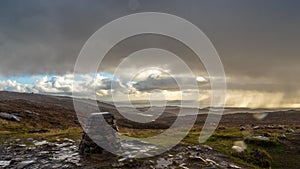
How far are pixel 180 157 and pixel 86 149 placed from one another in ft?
19.9

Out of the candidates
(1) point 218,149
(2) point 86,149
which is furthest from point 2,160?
(1) point 218,149

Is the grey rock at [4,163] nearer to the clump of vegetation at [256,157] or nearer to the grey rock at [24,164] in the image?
the grey rock at [24,164]

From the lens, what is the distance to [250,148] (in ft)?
69.5

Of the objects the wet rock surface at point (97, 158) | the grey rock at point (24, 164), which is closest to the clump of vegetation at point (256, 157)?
the wet rock surface at point (97, 158)

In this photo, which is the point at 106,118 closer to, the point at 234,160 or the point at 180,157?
the point at 180,157

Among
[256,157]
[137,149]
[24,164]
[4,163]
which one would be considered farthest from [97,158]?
[256,157]

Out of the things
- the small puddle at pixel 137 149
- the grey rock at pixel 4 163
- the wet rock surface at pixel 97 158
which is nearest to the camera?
the wet rock surface at pixel 97 158

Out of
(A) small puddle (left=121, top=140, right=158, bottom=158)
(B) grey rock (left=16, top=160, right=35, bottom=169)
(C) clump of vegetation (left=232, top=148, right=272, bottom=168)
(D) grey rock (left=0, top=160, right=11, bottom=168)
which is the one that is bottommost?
(D) grey rock (left=0, top=160, right=11, bottom=168)

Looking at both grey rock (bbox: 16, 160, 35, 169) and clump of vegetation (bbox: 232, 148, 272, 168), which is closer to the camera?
grey rock (bbox: 16, 160, 35, 169)

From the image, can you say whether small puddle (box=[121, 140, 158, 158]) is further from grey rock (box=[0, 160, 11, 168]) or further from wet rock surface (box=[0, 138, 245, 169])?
grey rock (box=[0, 160, 11, 168])

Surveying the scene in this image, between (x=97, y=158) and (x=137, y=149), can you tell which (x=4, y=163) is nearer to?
(x=97, y=158)

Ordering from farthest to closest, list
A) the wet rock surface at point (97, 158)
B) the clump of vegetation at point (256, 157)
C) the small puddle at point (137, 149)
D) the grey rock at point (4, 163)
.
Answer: the clump of vegetation at point (256, 157), the small puddle at point (137, 149), the grey rock at point (4, 163), the wet rock surface at point (97, 158)

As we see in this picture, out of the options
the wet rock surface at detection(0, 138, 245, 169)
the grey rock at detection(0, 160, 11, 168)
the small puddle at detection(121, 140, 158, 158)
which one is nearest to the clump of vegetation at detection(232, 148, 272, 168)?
the wet rock surface at detection(0, 138, 245, 169)

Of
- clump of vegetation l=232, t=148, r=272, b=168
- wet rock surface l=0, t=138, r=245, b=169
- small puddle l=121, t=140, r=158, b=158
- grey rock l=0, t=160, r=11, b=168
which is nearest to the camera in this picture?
wet rock surface l=0, t=138, r=245, b=169
